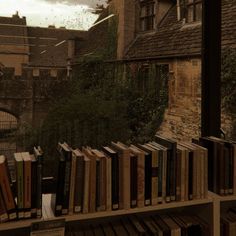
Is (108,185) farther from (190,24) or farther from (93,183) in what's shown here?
(190,24)

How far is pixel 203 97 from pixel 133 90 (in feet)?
1.86

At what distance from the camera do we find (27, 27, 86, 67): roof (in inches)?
82.7

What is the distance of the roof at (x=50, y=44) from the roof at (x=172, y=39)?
0.57 m

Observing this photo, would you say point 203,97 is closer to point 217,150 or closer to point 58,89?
point 217,150

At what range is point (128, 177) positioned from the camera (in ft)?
4.98

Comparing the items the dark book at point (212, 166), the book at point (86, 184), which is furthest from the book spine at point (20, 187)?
the dark book at point (212, 166)

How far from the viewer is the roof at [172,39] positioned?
265 centimetres

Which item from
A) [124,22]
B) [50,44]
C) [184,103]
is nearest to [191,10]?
[124,22]

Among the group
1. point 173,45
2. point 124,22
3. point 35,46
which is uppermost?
point 124,22

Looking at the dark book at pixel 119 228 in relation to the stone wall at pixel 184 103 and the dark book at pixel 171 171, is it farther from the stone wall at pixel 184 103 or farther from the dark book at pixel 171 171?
the stone wall at pixel 184 103

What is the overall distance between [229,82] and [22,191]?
1.95 metres

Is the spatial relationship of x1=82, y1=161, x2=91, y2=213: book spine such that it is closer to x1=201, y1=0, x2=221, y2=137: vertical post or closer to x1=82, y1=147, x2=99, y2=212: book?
x1=82, y1=147, x2=99, y2=212: book

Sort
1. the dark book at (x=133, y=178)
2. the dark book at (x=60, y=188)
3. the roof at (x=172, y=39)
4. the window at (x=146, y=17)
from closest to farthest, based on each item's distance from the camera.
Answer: the dark book at (x=60, y=188) → the dark book at (x=133, y=178) → the roof at (x=172, y=39) → the window at (x=146, y=17)

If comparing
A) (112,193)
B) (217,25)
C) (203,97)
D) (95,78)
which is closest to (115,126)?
(95,78)
